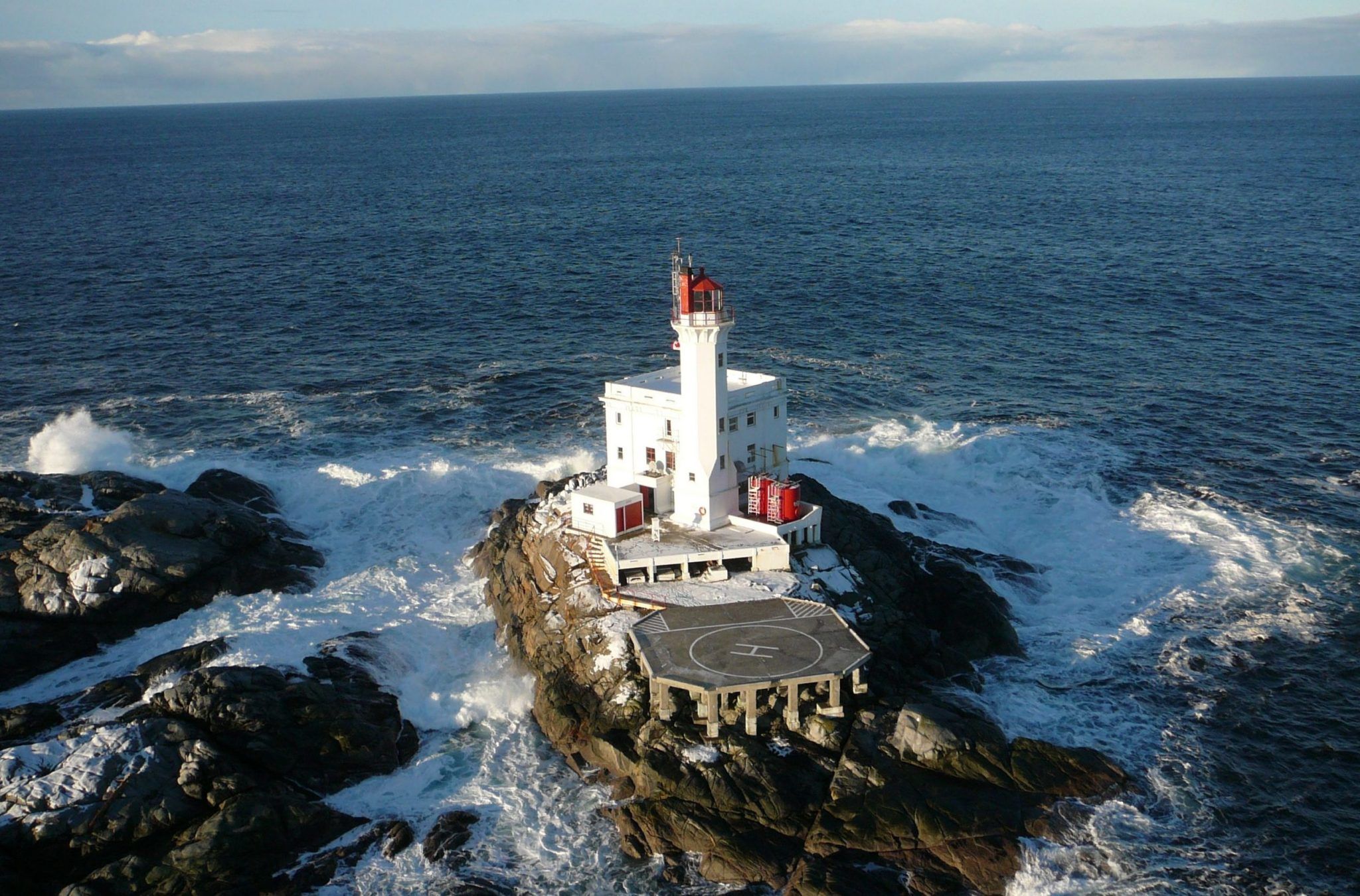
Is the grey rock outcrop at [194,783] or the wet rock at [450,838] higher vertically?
the grey rock outcrop at [194,783]

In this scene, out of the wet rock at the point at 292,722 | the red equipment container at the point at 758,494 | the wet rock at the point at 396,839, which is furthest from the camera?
the red equipment container at the point at 758,494

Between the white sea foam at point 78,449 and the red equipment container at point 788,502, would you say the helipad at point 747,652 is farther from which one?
the white sea foam at point 78,449

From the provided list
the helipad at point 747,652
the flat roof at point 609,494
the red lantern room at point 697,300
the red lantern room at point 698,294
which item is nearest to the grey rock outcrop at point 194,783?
the helipad at point 747,652

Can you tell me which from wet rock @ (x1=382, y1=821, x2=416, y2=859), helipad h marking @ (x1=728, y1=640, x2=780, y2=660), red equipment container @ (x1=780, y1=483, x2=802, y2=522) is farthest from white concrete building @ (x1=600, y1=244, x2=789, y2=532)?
wet rock @ (x1=382, y1=821, x2=416, y2=859)

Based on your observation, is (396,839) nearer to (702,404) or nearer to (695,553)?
(695,553)

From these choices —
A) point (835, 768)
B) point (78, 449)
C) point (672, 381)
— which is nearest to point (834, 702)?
point (835, 768)

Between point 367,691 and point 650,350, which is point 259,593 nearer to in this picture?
point 367,691
